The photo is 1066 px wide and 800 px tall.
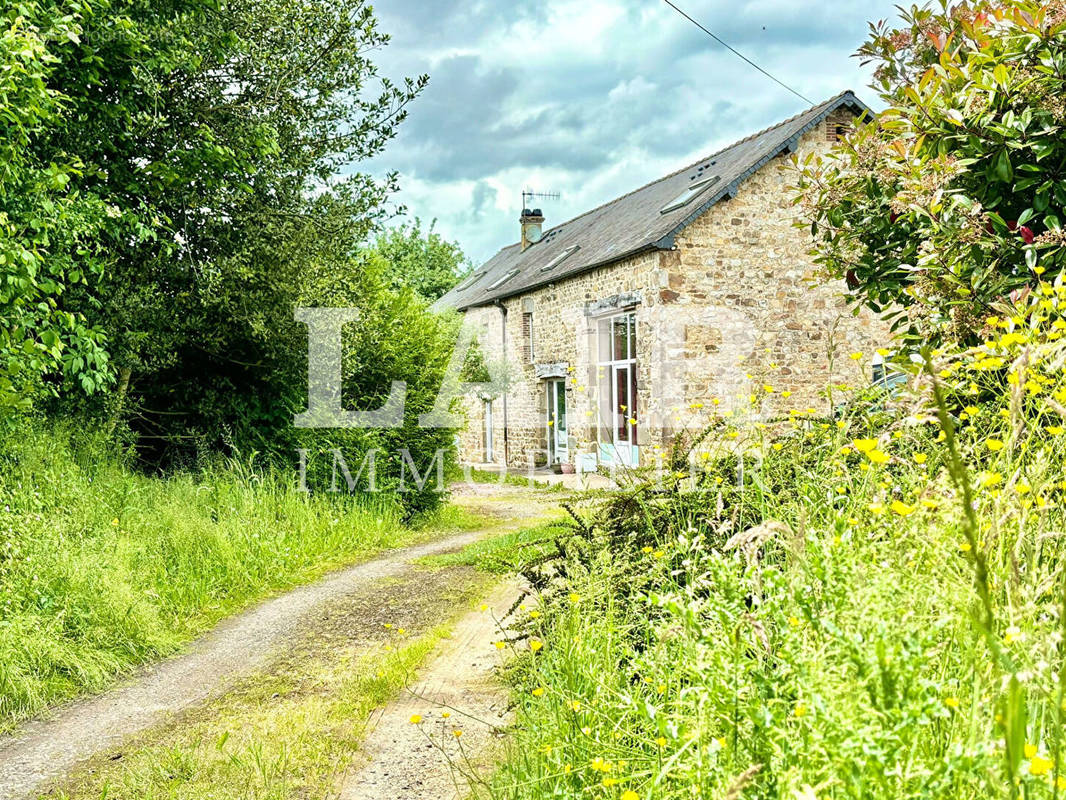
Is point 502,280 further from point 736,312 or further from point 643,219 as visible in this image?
point 736,312

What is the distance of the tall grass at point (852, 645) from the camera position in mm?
1369

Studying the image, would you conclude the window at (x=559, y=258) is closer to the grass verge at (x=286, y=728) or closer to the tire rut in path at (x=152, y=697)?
the tire rut in path at (x=152, y=697)

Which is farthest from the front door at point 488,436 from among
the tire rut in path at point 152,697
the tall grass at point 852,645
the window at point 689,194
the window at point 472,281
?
the tall grass at point 852,645

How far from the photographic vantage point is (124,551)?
5859mm

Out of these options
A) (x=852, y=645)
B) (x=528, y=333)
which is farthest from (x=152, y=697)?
(x=528, y=333)

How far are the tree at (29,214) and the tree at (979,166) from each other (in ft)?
14.8

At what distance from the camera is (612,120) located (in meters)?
25.9

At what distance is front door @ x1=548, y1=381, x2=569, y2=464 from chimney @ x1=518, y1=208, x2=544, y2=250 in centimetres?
842

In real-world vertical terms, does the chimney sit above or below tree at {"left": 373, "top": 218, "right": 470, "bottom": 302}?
below

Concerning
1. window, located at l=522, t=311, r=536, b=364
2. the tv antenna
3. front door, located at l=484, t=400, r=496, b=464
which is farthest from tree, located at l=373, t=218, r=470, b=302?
window, located at l=522, t=311, r=536, b=364

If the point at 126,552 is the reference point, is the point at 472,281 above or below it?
above

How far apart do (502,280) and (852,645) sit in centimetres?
2112

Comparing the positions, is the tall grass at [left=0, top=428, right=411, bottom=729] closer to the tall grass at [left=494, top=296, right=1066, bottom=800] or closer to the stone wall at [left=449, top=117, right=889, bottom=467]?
the tall grass at [left=494, top=296, right=1066, bottom=800]

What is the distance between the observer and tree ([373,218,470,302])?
37625mm
